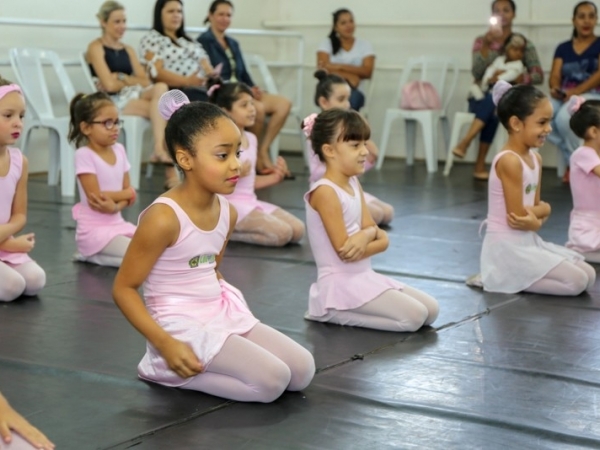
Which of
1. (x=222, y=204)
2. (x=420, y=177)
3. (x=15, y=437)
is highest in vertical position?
(x=222, y=204)

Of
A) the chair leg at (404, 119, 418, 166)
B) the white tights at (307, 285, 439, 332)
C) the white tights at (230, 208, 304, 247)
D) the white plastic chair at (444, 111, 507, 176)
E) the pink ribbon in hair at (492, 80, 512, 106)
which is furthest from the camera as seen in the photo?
the chair leg at (404, 119, 418, 166)

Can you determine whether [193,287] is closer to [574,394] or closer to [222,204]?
[222,204]

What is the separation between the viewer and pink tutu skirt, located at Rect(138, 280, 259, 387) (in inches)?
103

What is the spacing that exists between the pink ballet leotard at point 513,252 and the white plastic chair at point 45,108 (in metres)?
3.34

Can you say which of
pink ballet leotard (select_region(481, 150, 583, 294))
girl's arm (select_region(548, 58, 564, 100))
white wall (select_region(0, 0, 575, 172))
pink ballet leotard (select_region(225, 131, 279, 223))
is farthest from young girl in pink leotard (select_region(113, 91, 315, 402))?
girl's arm (select_region(548, 58, 564, 100))

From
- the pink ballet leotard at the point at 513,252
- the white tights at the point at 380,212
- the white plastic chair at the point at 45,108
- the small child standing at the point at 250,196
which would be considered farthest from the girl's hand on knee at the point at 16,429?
the white plastic chair at the point at 45,108

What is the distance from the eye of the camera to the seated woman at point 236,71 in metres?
7.53

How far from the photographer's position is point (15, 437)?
1.97 meters

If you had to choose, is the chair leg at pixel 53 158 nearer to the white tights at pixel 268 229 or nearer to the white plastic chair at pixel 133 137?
the white plastic chair at pixel 133 137

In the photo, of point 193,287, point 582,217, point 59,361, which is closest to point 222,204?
point 193,287

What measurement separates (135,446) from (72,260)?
7.71 feet

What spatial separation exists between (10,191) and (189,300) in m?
1.32

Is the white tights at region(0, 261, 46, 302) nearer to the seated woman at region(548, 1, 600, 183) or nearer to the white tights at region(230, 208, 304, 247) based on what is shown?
the white tights at region(230, 208, 304, 247)

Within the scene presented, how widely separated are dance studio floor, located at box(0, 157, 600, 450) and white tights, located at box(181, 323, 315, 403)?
0.03 m
